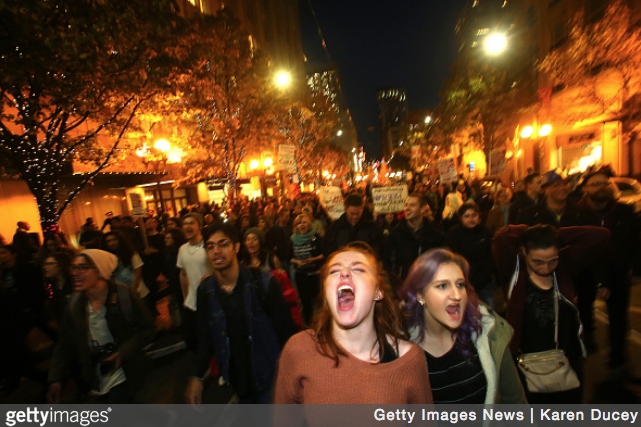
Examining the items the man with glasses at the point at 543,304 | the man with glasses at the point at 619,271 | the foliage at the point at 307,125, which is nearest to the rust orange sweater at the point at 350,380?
the man with glasses at the point at 543,304

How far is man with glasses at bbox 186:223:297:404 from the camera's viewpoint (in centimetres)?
277

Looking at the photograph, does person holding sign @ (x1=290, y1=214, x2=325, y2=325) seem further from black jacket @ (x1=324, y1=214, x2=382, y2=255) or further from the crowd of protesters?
black jacket @ (x1=324, y1=214, x2=382, y2=255)

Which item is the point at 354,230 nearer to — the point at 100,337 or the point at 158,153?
the point at 100,337

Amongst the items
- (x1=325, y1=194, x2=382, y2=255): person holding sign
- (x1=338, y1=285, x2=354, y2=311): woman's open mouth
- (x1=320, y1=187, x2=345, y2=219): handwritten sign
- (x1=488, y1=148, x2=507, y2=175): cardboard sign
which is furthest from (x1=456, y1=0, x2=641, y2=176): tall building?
(x1=338, y1=285, x2=354, y2=311): woman's open mouth

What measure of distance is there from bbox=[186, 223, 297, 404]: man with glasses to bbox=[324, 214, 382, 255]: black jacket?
2.66 m

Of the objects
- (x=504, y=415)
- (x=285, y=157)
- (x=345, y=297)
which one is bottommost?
(x=504, y=415)

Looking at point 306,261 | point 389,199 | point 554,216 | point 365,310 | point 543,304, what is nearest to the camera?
point 365,310

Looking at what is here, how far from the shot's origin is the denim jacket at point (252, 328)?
9.09ft

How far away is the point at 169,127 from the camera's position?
20625mm

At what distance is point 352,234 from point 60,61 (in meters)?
7.74

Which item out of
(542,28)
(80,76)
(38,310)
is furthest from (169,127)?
(542,28)

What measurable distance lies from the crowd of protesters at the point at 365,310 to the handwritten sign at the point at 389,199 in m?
2.29

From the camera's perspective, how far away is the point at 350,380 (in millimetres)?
1655

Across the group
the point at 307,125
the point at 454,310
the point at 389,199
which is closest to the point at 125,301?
the point at 454,310
